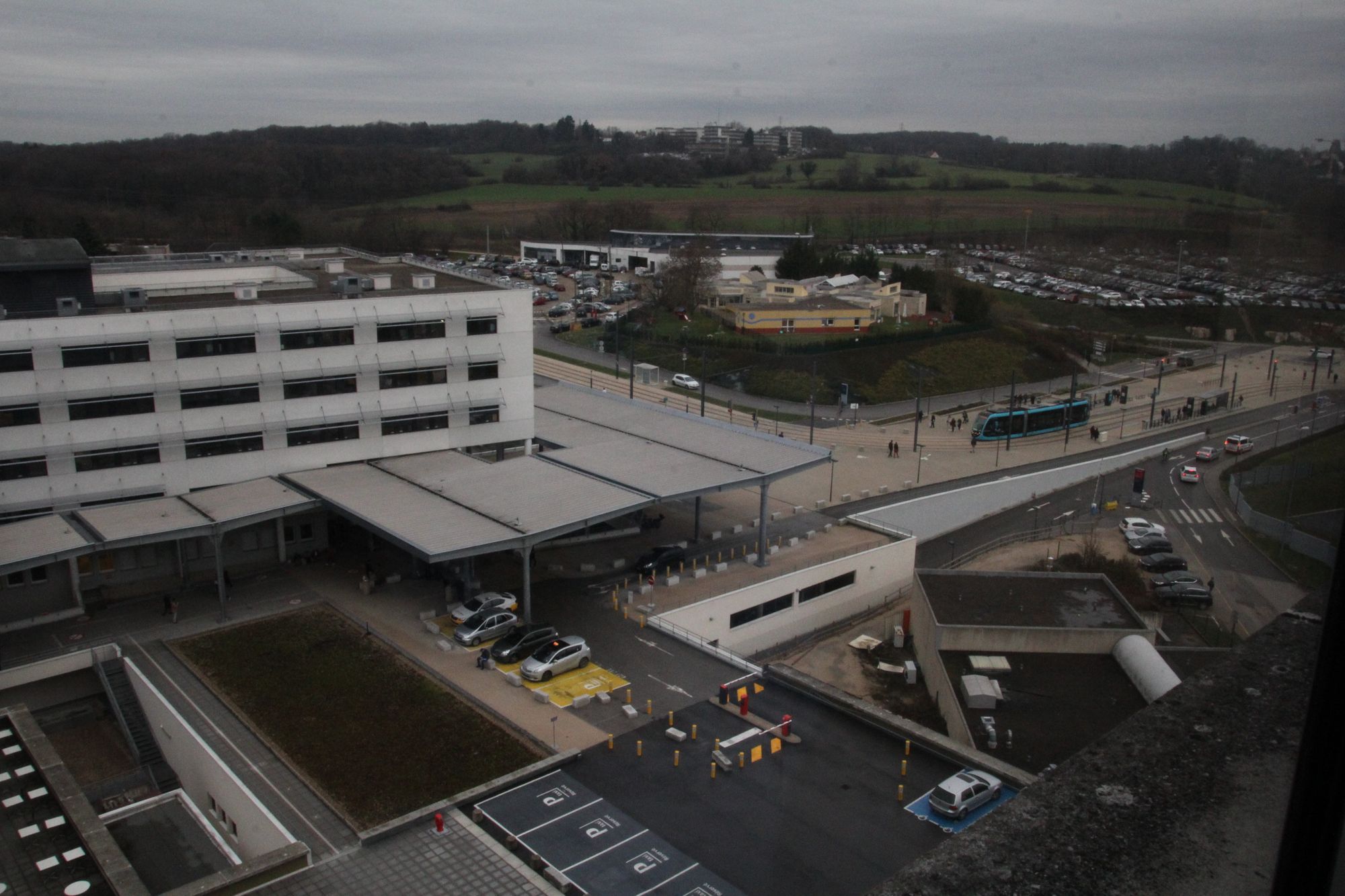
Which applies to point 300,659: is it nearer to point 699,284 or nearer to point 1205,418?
point 1205,418

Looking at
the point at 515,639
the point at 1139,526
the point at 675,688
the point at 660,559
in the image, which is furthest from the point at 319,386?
the point at 1139,526

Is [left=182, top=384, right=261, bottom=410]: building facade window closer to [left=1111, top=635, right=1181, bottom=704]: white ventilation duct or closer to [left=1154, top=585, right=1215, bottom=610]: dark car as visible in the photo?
[left=1111, top=635, right=1181, bottom=704]: white ventilation duct

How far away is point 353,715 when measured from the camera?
12172 mm

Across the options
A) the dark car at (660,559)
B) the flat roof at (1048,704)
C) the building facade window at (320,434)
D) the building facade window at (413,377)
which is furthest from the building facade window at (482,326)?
the flat roof at (1048,704)

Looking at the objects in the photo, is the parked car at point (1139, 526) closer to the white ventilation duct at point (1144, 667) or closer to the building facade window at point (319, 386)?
the white ventilation duct at point (1144, 667)

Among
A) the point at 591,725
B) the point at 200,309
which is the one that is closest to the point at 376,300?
the point at 200,309

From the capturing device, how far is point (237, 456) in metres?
17.4

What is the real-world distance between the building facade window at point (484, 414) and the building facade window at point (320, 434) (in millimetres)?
2178

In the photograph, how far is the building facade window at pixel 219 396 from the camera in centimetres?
1691

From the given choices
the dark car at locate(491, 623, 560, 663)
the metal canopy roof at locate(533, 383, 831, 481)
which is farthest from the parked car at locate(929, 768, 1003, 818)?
the metal canopy roof at locate(533, 383, 831, 481)

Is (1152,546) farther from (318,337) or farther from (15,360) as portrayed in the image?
(15,360)

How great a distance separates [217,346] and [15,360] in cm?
284

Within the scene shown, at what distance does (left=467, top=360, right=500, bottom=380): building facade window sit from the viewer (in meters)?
19.4

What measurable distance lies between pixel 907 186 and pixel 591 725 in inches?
3434
